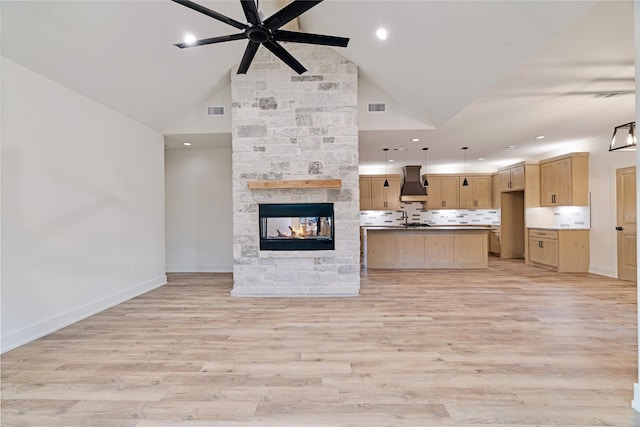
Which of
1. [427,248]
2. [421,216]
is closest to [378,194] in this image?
[421,216]

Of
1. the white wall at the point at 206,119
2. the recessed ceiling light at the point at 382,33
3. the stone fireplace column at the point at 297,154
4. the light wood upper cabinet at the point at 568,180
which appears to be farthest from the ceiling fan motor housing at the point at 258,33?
the light wood upper cabinet at the point at 568,180

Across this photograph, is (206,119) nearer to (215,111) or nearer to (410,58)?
(215,111)

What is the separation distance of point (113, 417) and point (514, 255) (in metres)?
9.01

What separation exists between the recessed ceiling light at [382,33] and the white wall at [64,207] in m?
3.66

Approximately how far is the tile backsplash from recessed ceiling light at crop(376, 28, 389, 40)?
6161 millimetres

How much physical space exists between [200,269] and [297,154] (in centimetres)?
349

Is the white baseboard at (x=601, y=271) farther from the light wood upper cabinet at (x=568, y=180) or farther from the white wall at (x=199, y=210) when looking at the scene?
the white wall at (x=199, y=210)

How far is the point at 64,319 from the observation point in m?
3.24

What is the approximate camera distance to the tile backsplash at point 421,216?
30.2 feet

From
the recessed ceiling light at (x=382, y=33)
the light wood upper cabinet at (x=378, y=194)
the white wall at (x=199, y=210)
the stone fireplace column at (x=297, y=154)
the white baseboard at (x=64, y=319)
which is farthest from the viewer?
the light wood upper cabinet at (x=378, y=194)

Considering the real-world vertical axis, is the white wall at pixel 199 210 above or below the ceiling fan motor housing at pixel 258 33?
below

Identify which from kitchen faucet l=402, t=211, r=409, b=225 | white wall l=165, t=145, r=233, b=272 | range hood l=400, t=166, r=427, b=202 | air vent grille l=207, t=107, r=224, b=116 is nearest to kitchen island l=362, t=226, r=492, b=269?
range hood l=400, t=166, r=427, b=202

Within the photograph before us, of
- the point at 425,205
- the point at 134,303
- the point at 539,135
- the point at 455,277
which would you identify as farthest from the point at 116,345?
the point at 425,205

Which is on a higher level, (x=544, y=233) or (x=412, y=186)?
(x=412, y=186)
